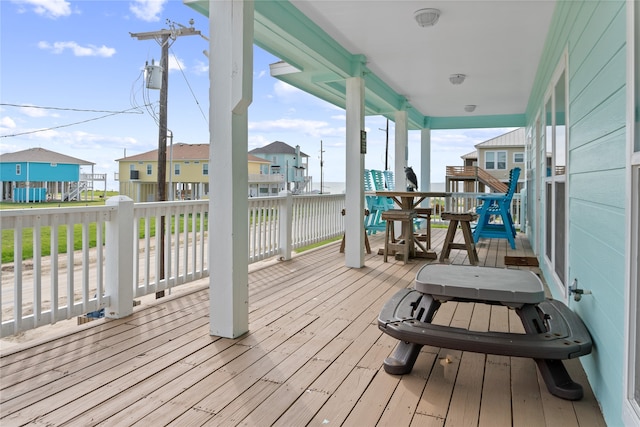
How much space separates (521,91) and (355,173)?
3637 mm

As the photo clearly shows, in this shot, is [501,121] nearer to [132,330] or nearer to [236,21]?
[236,21]

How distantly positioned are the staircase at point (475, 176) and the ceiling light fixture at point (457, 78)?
48.3 ft

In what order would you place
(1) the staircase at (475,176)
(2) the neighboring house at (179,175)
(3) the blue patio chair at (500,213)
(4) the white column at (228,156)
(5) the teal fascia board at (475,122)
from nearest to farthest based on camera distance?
(4) the white column at (228,156)
(3) the blue patio chair at (500,213)
(5) the teal fascia board at (475,122)
(2) the neighboring house at (179,175)
(1) the staircase at (475,176)

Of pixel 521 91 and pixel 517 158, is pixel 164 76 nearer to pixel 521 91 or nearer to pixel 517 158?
pixel 521 91

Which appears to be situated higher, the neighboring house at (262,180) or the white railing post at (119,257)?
the neighboring house at (262,180)

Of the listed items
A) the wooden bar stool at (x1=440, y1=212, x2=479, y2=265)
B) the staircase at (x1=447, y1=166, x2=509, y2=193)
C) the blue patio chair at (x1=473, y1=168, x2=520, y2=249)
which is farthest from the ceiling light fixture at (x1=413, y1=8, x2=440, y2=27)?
the staircase at (x1=447, y1=166, x2=509, y2=193)

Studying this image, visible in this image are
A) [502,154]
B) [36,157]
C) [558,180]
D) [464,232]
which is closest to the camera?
[558,180]

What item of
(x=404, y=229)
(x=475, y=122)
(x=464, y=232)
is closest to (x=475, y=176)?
(x=475, y=122)

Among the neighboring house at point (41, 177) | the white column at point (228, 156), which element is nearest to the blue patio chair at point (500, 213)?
the white column at point (228, 156)


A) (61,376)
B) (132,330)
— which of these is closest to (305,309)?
(132,330)

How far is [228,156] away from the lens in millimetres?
2691

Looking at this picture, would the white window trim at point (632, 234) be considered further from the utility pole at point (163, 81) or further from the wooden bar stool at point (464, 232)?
the utility pole at point (163, 81)

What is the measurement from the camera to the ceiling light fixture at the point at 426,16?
3718 millimetres

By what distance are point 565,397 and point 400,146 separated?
6319 millimetres
